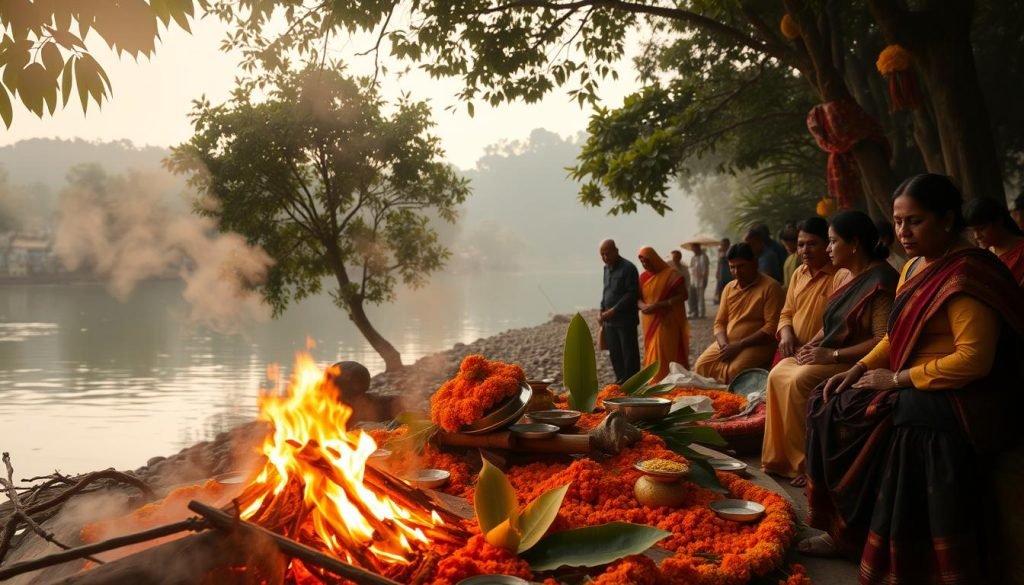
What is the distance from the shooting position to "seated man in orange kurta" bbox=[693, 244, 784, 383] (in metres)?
6.30

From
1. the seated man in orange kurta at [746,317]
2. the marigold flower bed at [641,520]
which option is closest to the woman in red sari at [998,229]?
the seated man in orange kurta at [746,317]

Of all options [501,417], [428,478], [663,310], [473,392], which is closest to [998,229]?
[501,417]

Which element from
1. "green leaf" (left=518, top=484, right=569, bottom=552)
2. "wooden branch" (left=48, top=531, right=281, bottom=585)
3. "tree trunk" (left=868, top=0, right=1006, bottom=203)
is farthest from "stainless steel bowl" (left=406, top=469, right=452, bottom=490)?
"tree trunk" (left=868, top=0, right=1006, bottom=203)

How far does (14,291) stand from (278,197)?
35.5m

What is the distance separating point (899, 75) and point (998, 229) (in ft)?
11.0

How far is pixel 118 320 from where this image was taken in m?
27.6

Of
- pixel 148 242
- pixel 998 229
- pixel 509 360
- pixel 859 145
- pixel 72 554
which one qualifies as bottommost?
pixel 509 360

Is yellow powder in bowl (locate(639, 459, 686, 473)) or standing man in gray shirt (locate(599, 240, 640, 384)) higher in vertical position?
standing man in gray shirt (locate(599, 240, 640, 384))

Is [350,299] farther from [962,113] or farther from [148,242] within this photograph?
[962,113]

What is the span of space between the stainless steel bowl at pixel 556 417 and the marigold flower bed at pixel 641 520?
15.2 inches

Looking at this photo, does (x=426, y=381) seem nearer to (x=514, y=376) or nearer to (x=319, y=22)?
(x=319, y=22)

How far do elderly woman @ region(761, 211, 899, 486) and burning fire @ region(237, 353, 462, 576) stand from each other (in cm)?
256

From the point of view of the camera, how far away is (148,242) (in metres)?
8.89

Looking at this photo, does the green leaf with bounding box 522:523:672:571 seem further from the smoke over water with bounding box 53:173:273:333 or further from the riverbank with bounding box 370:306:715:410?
the smoke over water with bounding box 53:173:273:333
